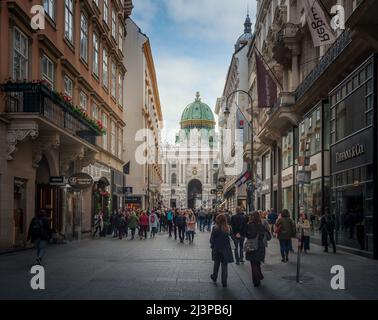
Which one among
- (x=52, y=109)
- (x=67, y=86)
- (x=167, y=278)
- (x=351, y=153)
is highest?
(x=67, y=86)

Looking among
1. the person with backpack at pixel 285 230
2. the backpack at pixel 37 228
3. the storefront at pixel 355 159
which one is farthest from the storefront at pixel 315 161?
the backpack at pixel 37 228

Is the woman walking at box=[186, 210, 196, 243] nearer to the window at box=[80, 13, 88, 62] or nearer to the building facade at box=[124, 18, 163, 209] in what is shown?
the window at box=[80, 13, 88, 62]

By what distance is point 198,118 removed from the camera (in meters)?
164

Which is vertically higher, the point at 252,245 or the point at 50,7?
the point at 50,7

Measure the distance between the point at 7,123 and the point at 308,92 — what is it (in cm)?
1388

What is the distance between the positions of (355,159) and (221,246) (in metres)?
9.66

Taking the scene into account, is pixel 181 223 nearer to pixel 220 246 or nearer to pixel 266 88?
pixel 266 88

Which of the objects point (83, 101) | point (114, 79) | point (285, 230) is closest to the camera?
point (285, 230)

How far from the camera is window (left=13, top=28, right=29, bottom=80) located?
68.5 ft

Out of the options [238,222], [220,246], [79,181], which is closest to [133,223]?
[79,181]

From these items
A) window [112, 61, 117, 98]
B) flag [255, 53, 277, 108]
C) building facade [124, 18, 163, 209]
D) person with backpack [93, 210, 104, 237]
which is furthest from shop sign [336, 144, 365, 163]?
building facade [124, 18, 163, 209]

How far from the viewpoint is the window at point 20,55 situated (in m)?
20.9

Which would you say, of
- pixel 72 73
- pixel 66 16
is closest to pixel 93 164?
pixel 72 73

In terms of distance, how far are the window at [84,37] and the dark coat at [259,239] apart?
1962 centimetres
